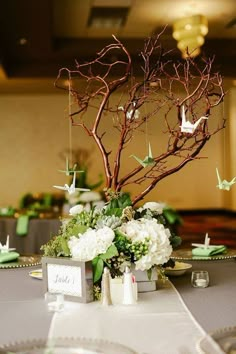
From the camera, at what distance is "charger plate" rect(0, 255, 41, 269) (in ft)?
7.14

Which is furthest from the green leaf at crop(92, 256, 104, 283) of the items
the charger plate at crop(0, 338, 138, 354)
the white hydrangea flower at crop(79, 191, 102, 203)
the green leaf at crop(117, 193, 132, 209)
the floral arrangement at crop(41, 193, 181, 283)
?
the white hydrangea flower at crop(79, 191, 102, 203)

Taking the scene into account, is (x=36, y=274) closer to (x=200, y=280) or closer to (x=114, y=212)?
Answer: (x=114, y=212)

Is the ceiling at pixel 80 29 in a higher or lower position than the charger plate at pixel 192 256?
higher

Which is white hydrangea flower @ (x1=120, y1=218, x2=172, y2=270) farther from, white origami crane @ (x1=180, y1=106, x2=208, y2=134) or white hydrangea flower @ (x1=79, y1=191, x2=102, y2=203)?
white hydrangea flower @ (x1=79, y1=191, x2=102, y2=203)

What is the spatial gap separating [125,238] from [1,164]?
1026cm

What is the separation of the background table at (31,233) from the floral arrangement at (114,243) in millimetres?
3310

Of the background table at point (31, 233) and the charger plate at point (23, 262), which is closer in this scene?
the charger plate at point (23, 262)

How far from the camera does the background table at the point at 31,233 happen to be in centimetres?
497

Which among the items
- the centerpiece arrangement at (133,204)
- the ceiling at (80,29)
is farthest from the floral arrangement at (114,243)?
the ceiling at (80,29)

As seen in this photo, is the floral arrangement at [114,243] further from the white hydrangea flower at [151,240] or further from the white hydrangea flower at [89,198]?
the white hydrangea flower at [89,198]

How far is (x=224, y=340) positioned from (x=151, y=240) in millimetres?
498

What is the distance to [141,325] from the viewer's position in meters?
1.31

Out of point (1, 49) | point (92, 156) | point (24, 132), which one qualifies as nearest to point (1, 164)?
point (24, 132)

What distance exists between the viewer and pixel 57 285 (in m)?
1.60
